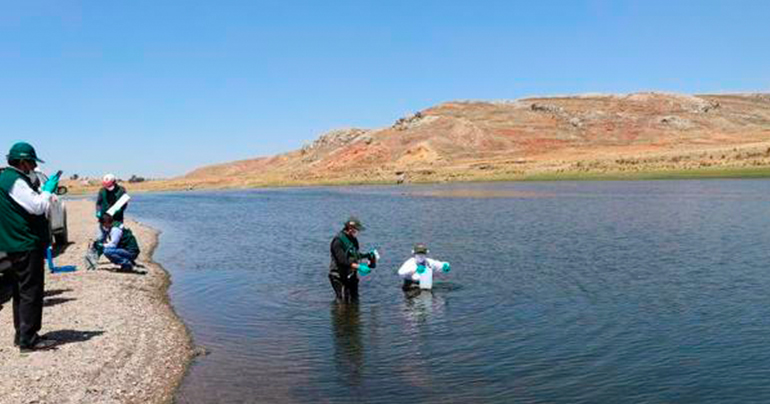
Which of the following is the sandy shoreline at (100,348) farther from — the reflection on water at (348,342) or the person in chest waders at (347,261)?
the person in chest waders at (347,261)

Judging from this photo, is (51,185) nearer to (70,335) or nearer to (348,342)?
(70,335)

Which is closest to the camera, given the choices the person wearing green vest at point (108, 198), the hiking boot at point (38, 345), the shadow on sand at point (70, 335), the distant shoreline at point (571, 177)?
the hiking boot at point (38, 345)

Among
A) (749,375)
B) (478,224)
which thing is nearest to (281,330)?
(749,375)

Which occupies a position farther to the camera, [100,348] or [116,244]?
[116,244]

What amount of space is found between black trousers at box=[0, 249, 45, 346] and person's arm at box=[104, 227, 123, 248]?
8.02 metres

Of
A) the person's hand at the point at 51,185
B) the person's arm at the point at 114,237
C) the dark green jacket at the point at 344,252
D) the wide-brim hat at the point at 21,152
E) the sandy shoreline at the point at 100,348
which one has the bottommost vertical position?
the sandy shoreline at the point at 100,348

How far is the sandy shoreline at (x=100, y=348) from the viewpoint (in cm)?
930

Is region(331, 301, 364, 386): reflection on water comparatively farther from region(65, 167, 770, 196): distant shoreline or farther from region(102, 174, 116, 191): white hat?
region(65, 167, 770, 196): distant shoreline

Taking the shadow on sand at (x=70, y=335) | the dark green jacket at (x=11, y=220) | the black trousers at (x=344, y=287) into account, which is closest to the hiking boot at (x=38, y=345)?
the shadow on sand at (x=70, y=335)

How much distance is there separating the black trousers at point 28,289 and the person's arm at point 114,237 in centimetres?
802

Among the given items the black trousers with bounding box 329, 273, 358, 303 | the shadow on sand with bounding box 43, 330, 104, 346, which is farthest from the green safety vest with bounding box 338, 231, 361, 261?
the shadow on sand with bounding box 43, 330, 104, 346

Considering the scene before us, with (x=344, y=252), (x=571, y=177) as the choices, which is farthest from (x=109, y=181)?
(x=571, y=177)

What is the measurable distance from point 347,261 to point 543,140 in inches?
4783

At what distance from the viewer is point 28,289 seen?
10.3 metres
